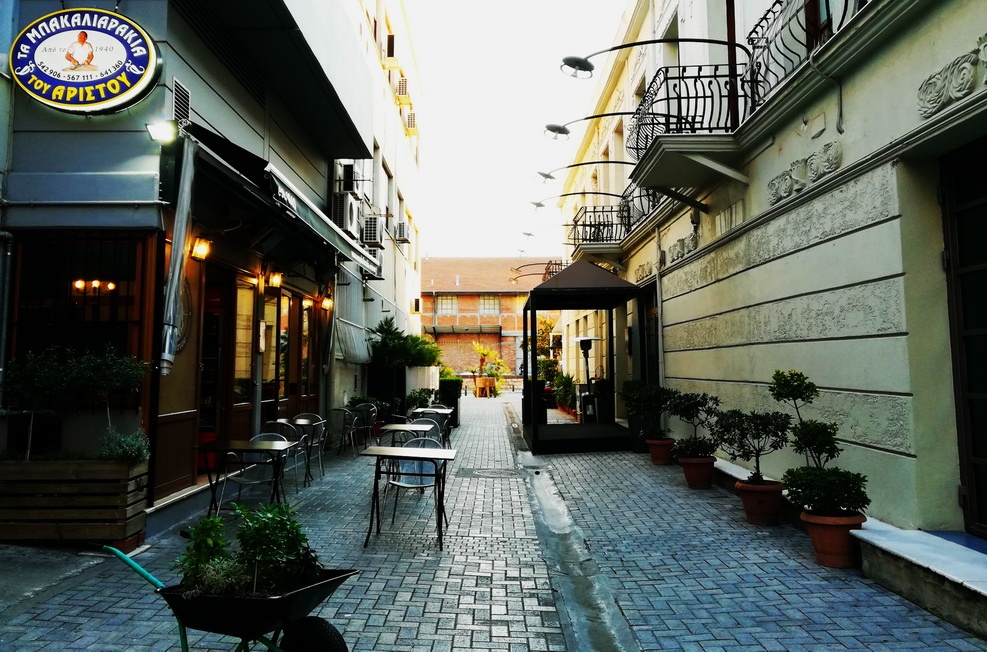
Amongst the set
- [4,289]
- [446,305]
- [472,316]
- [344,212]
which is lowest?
[4,289]

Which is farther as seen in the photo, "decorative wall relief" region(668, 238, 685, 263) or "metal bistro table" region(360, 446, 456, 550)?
"decorative wall relief" region(668, 238, 685, 263)

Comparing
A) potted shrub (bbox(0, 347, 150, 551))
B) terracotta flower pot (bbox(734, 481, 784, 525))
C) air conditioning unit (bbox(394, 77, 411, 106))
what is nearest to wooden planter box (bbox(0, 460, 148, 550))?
potted shrub (bbox(0, 347, 150, 551))

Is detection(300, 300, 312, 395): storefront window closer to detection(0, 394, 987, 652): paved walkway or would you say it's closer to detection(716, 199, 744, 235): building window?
detection(0, 394, 987, 652): paved walkway

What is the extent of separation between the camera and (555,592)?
164 inches

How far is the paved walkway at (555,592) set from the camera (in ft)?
11.0

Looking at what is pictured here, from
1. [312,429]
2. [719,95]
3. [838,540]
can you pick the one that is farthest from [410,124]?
[838,540]

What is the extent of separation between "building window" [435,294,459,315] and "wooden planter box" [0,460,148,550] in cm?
3884

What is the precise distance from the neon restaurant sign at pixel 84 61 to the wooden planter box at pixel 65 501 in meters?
3.16

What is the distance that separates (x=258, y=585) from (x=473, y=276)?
146ft

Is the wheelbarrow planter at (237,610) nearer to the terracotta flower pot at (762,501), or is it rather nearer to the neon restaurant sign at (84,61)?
the terracotta flower pot at (762,501)

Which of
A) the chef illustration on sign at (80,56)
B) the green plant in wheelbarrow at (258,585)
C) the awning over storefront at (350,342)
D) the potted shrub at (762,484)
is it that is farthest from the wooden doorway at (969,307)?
the awning over storefront at (350,342)

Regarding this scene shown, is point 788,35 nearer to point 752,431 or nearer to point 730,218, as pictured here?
point 730,218

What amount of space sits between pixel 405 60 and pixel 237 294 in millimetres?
13862

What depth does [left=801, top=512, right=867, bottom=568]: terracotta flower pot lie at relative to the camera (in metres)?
4.44
